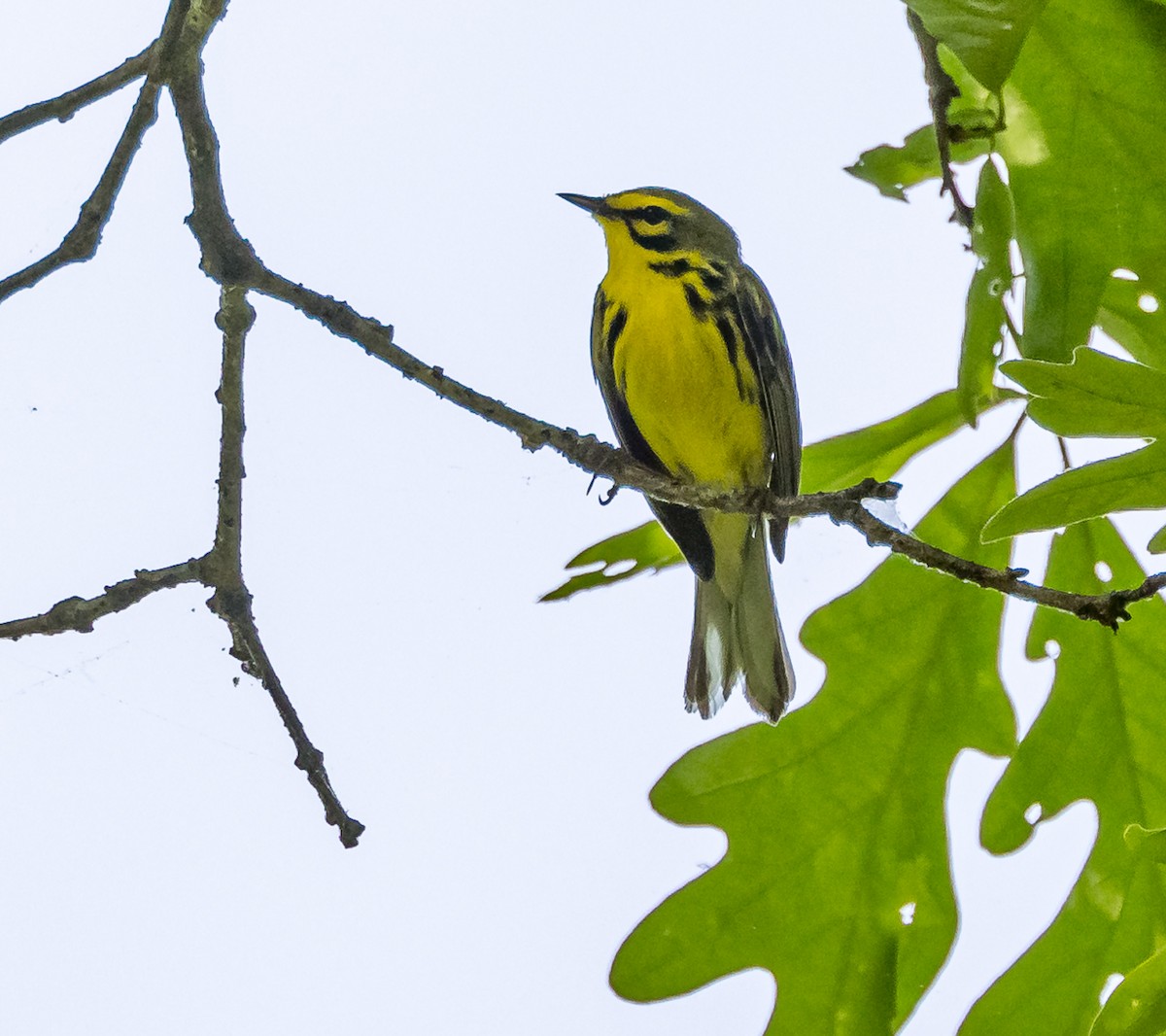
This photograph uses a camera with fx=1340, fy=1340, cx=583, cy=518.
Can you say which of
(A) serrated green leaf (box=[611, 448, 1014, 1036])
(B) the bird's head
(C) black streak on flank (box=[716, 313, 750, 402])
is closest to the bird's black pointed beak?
(B) the bird's head

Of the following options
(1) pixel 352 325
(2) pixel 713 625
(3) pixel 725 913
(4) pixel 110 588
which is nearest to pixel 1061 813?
(3) pixel 725 913

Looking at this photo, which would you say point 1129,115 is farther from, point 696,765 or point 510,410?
point 696,765

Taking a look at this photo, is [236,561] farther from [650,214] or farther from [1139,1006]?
[650,214]

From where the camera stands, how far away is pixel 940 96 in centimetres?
170

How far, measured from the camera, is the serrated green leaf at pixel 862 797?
204 centimetres

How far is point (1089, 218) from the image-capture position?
1620 mm

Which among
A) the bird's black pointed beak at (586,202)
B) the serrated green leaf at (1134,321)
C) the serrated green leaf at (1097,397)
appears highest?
the bird's black pointed beak at (586,202)

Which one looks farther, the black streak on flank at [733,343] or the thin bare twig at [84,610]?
the black streak on flank at [733,343]

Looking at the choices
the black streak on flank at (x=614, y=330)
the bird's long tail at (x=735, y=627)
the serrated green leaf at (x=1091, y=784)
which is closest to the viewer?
the serrated green leaf at (x=1091, y=784)

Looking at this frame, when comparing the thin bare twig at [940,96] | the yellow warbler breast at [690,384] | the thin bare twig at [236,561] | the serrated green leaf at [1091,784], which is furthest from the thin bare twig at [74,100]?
the serrated green leaf at [1091,784]

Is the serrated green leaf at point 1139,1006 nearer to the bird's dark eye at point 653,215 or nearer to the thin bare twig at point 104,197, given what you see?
the thin bare twig at point 104,197

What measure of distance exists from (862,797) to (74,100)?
4.88 ft

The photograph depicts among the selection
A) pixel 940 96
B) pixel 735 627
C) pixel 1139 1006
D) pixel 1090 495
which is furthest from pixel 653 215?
pixel 1139 1006

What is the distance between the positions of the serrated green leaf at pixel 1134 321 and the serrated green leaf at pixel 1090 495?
47 cm
